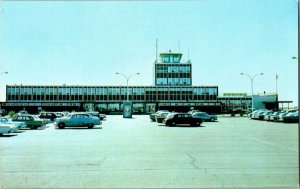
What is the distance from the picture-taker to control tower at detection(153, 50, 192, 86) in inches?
4717

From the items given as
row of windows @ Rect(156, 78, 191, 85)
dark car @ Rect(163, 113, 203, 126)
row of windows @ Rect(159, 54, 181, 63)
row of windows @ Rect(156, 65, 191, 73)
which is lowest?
dark car @ Rect(163, 113, 203, 126)

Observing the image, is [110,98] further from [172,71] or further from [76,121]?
[76,121]

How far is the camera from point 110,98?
109500 millimetres

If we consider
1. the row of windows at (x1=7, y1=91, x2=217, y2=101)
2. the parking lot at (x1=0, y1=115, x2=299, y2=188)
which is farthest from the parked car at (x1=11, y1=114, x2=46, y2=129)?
the row of windows at (x1=7, y1=91, x2=217, y2=101)

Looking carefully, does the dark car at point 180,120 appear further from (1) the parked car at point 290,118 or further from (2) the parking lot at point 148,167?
(2) the parking lot at point 148,167

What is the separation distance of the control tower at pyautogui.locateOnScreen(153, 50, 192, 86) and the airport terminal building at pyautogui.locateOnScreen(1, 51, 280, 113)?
608 centimetres

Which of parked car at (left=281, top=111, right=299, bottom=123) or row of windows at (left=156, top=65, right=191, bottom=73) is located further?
row of windows at (left=156, top=65, right=191, bottom=73)

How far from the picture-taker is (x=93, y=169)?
11.4 meters

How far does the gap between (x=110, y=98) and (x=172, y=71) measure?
2249 cm

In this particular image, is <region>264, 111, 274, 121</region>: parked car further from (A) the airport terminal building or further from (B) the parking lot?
(A) the airport terminal building

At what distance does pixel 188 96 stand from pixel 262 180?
102m

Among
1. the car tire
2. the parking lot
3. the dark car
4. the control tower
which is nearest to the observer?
the parking lot

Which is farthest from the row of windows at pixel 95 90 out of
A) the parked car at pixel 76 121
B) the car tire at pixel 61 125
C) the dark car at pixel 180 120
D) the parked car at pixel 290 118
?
the car tire at pixel 61 125

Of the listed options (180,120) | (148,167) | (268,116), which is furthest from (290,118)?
(148,167)
